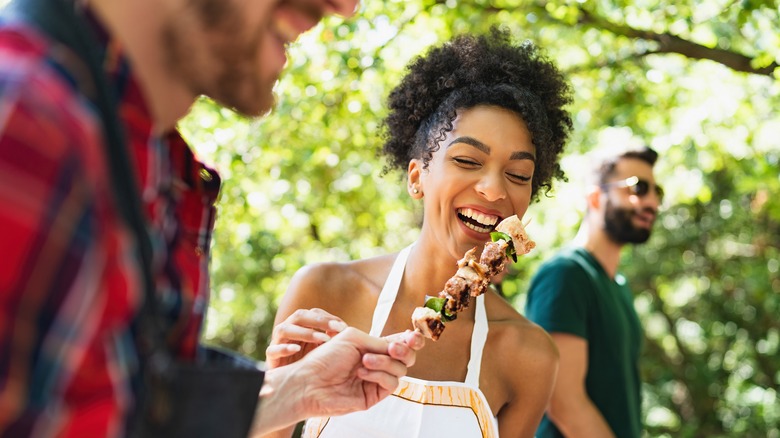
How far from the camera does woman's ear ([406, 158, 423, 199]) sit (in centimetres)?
319

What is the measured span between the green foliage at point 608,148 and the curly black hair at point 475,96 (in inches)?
13.3

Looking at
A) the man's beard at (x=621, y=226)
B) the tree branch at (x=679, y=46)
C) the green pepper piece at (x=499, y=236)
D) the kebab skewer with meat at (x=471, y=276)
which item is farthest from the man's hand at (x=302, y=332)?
the tree branch at (x=679, y=46)

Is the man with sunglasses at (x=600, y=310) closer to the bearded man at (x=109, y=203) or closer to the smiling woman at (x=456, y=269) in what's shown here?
the smiling woman at (x=456, y=269)

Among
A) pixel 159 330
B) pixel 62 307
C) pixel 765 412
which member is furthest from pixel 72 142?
pixel 765 412

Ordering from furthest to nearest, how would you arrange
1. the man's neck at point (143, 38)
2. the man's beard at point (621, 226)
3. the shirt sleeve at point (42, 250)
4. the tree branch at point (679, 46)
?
the tree branch at point (679, 46) < the man's beard at point (621, 226) < the man's neck at point (143, 38) < the shirt sleeve at point (42, 250)

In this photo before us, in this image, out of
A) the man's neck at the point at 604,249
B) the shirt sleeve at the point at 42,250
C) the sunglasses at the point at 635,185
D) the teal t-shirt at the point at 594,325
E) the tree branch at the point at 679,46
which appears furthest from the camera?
the tree branch at the point at 679,46

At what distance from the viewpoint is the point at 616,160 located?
5.43 meters

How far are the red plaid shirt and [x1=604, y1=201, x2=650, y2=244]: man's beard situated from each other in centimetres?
442

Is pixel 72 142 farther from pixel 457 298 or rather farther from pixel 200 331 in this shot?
pixel 457 298

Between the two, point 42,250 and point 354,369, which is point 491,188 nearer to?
point 354,369

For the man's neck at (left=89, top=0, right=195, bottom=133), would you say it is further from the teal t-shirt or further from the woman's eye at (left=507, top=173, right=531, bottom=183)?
the teal t-shirt

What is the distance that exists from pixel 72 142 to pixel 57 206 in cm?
8

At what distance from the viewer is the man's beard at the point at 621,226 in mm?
5250

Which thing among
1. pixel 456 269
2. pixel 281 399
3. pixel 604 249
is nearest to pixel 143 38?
pixel 281 399
